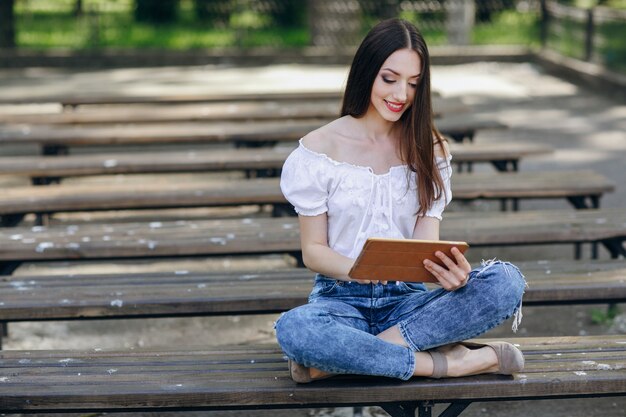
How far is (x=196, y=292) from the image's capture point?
4223 mm

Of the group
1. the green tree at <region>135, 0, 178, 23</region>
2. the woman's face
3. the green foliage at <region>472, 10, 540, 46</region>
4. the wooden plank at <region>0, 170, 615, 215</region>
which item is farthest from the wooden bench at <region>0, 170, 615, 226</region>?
the green tree at <region>135, 0, 178, 23</region>

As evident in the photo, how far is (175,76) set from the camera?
16.3 m

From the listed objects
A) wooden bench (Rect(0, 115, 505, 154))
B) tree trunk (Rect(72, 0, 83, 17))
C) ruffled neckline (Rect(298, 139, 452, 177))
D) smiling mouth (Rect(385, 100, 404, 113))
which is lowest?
tree trunk (Rect(72, 0, 83, 17))

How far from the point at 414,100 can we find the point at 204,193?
8.36 feet

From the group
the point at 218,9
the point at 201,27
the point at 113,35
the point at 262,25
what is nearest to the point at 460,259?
the point at 262,25

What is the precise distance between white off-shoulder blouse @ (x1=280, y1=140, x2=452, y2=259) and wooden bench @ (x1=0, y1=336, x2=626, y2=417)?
49 cm

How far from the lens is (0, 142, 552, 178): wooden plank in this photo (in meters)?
6.61

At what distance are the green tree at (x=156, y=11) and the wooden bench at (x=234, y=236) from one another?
1600cm

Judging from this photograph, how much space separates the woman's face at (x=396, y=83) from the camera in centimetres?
349

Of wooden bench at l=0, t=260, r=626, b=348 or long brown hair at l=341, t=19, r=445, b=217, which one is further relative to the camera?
wooden bench at l=0, t=260, r=626, b=348

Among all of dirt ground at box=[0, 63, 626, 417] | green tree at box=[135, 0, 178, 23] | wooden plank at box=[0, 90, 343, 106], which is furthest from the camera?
green tree at box=[135, 0, 178, 23]

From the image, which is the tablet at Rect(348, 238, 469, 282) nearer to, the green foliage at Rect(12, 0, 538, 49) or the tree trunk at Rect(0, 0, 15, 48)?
the green foliage at Rect(12, 0, 538, 49)

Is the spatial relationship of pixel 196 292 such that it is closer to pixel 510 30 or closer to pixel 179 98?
pixel 179 98

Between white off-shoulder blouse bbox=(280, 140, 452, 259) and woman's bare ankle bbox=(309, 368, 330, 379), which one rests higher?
white off-shoulder blouse bbox=(280, 140, 452, 259)
